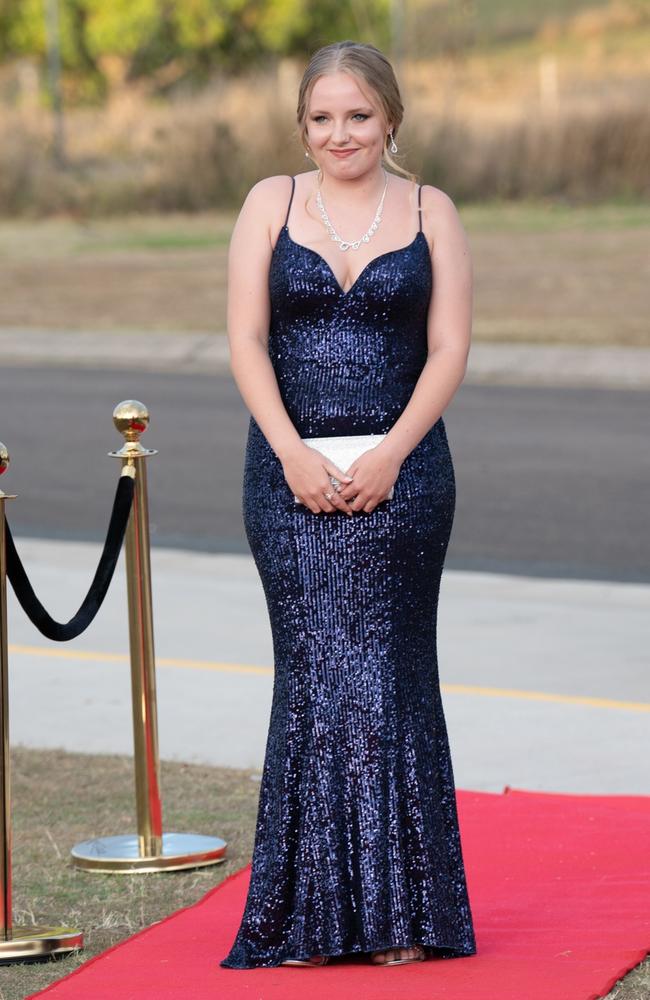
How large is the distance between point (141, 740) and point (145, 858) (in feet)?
1.08

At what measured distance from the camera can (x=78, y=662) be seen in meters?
7.66

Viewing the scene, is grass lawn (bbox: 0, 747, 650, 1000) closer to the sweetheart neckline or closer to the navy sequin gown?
the navy sequin gown

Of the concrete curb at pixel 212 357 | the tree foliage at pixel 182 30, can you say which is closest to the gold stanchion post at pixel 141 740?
the concrete curb at pixel 212 357

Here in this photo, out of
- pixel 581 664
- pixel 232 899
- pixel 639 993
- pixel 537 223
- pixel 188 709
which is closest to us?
pixel 639 993

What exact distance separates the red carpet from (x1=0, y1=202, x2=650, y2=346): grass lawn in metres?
13.1

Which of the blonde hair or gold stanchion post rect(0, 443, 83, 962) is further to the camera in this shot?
gold stanchion post rect(0, 443, 83, 962)

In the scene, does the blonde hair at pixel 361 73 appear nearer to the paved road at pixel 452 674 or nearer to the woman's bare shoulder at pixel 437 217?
the woman's bare shoulder at pixel 437 217

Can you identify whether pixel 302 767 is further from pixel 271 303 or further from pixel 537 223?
pixel 537 223

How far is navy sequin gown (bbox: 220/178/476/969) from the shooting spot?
13.7 feet

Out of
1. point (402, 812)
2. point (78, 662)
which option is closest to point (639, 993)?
point (402, 812)

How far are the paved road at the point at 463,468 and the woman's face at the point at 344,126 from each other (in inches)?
207

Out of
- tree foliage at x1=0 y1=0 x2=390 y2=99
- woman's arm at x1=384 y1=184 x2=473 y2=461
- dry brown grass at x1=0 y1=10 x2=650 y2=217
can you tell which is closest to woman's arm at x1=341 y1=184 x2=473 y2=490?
woman's arm at x1=384 y1=184 x2=473 y2=461

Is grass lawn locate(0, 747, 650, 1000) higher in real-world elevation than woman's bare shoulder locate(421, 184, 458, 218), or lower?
lower

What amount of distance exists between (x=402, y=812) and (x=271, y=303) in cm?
114
